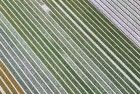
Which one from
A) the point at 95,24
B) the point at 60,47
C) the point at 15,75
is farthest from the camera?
the point at 95,24

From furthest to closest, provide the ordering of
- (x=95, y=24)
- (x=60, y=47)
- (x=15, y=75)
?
(x=95, y=24) → (x=60, y=47) → (x=15, y=75)

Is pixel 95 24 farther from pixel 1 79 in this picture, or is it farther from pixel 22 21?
pixel 1 79

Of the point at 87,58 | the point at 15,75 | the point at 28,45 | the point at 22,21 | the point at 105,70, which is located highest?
the point at 22,21

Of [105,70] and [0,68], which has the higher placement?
[0,68]

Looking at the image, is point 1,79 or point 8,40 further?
point 8,40

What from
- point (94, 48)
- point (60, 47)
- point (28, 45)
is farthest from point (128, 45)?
point (28, 45)

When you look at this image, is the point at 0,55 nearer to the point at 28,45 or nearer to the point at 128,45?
the point at 28,45

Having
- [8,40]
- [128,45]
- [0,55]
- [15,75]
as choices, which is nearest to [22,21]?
[8,40]
